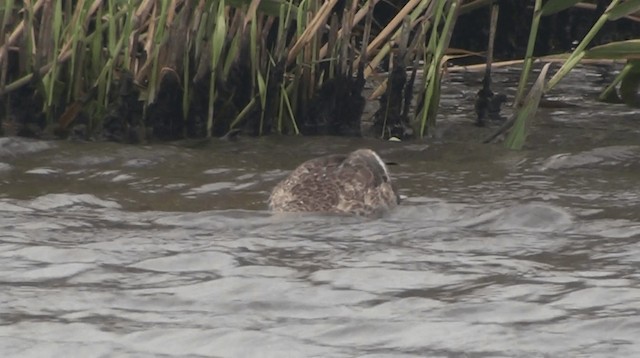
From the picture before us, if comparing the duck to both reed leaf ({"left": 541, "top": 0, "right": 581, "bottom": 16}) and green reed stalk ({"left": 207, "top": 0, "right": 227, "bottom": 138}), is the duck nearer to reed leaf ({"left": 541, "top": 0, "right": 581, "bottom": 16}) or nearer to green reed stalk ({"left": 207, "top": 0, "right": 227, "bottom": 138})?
green reed stalk ({"left": 207, "top": 0, "right": 227, "bottom": 138})

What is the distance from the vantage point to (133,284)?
18.6 feet

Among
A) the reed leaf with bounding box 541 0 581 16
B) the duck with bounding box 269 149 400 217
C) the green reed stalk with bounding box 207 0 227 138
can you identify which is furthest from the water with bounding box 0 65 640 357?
the reed leaf with bounding box 541 0 581 16

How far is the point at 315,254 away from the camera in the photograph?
243 inches

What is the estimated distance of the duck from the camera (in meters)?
7.05

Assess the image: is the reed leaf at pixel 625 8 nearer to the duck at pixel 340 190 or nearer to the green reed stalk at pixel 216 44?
the duck at pixel 340 190

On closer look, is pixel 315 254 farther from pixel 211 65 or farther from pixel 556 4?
pixel 556 4

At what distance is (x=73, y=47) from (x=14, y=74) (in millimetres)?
608

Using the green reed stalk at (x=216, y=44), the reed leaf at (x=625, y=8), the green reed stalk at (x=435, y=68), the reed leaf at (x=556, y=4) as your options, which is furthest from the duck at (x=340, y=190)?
the reed leaf at (x=625, y=8)

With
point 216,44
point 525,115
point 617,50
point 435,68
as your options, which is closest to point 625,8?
point 617,50

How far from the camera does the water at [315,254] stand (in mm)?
4918

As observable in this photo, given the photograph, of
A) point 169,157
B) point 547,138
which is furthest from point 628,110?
point 169,157

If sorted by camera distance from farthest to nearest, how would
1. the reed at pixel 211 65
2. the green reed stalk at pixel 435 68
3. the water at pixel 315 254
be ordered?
the reed at pixel 211 65 → the green reed stalk at pixel 435 68 → the water at pixel 315 254

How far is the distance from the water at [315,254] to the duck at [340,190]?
108 mm

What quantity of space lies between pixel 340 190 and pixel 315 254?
3.39 feet
